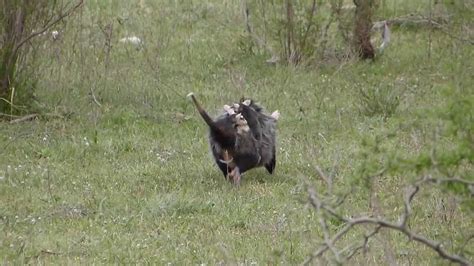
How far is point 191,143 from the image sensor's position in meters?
10.3

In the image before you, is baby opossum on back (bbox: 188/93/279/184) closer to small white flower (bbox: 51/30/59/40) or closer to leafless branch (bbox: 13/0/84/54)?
leafless branch (bbox: 13/0/84/54)

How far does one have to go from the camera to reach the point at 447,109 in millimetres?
5059

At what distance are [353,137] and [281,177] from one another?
1.44m

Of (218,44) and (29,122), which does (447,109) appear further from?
(218,44)

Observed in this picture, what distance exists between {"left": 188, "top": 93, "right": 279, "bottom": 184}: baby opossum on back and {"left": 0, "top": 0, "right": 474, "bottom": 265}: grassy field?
18 cm

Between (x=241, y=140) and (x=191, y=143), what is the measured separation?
1.37 m

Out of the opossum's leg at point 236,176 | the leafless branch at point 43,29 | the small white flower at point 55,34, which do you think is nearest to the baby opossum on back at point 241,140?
the opossum's leg at point 236,176

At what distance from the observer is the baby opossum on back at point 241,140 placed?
8898 millimetres

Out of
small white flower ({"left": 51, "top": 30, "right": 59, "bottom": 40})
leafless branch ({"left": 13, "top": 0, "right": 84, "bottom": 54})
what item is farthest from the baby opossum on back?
small white flower ({"left": 51, "top": 30, "right": 59, "bottom": 40})

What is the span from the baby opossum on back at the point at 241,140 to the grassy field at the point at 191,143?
182 mm

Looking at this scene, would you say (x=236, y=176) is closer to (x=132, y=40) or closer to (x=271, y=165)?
(x=271, y=165)

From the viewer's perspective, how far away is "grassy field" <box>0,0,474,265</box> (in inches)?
290

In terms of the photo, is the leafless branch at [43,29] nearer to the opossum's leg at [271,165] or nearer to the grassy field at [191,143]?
the grassy field at [191,143]


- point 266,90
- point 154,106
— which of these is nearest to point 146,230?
point 154,106
